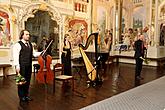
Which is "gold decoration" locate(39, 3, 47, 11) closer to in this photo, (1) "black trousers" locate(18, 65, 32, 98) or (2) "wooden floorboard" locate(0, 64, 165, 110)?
(2) "wooden floorboard" locate(0, 64, 165, 110)

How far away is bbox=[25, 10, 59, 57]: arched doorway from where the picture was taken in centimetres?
860

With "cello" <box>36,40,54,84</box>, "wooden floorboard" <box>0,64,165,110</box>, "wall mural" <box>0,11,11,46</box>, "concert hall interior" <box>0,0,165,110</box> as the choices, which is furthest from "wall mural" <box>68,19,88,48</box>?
"cello" <box>36,40,54,84</box>

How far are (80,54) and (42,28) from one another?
198 cm

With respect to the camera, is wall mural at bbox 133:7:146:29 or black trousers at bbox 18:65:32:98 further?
wall mural at bbox 133:7:146:29

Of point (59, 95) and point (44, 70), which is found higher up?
point (44, 70)

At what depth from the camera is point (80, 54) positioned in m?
8.91

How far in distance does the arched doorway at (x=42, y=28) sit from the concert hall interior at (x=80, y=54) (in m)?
0.04

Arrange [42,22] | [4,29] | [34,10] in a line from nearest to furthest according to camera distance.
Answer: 1. [4,29]
2. [34,10]
3. [42,22]

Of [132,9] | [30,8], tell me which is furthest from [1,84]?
[132,9]

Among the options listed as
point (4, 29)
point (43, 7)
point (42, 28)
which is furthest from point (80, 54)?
point (4, 29)

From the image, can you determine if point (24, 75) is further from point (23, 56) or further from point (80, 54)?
point (80, 54)

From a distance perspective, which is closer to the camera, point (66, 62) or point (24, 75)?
point (24, 75)

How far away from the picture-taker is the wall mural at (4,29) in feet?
25.3

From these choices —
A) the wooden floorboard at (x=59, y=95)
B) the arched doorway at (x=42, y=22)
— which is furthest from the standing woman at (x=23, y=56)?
the arched doorway at (x=42, y=22)
